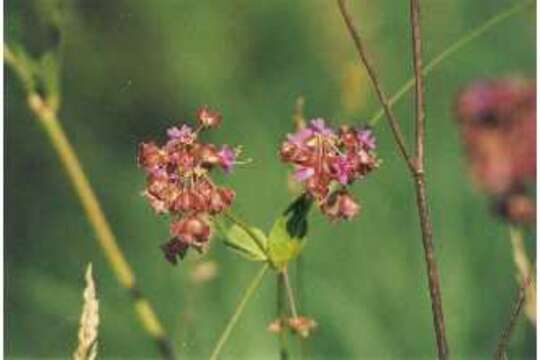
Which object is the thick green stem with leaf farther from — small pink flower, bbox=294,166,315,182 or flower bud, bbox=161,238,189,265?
small pink flower, bbox=294,166,315,182

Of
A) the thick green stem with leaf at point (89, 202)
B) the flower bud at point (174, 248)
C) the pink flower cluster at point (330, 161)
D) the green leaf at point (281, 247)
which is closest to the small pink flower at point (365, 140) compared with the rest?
the pink flower cluster at point (330, 161)

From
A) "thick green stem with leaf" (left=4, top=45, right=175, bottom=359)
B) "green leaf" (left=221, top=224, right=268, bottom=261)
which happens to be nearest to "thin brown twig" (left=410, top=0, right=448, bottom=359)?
"green leaf" (left=221, top=224, right=268, bottom=261)

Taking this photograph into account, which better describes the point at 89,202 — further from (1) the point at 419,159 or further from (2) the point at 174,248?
(1) the point at 419,159

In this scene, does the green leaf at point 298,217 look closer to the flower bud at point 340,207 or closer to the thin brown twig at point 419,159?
the flower bud at point 340,207

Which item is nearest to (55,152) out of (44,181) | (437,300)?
(44,181)

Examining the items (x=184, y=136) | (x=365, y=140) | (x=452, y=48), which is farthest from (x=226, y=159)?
(x=452, y=48)

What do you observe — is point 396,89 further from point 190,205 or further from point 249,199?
point 190,205
